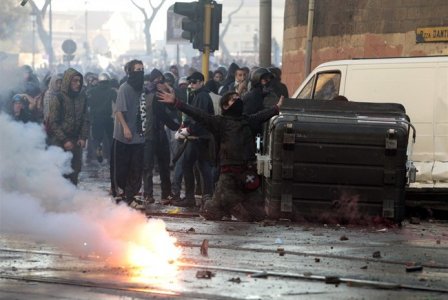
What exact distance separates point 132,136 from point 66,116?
128cm

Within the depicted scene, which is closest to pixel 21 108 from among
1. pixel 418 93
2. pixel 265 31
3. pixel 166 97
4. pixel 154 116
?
pixel 154 116

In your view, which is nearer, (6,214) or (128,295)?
(128,295)

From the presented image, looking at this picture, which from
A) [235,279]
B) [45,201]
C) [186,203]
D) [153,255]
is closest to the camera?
[235,279]

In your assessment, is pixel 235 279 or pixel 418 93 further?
pixel 418 93

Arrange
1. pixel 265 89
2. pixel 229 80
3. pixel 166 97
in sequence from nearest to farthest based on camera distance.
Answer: pixel 166 97
pixel 265 89
pixel 229 80

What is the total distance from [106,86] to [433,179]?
10.6 m

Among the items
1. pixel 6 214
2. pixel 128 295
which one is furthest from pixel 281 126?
pixel 128 295

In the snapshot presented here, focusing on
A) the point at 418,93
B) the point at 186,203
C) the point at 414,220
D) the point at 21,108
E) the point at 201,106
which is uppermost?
the point at 418,93

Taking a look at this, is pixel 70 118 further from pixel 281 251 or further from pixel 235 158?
pixel 281 251

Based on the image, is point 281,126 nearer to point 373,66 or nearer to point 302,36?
point 373,66

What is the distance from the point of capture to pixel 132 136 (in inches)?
579

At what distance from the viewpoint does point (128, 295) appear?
780cm

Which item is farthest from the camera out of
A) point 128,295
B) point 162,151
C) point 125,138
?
point 162,151

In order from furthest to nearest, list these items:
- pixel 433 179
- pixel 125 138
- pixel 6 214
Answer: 1. pixel 125 138
2. pixel 433 179
3. pixel 6 214
